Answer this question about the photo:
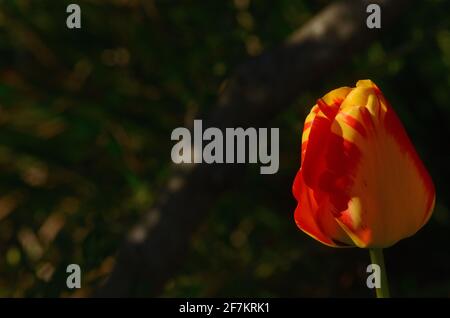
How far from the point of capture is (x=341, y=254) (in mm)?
1913

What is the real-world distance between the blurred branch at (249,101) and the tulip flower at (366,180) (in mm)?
765

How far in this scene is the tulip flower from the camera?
67 centimetres

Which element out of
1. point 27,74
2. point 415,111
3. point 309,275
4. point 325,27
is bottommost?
point 309,275

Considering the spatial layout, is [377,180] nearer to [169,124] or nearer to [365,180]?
[365,180]

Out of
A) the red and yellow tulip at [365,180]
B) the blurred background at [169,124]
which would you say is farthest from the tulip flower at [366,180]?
the blurred background at [169,124]

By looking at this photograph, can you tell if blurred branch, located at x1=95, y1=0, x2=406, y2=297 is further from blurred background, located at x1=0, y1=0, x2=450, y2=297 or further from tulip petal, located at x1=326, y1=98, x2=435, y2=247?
tulip petal, located at x1=326, y1=98, x2=435, y2=247

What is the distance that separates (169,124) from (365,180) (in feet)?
4.42

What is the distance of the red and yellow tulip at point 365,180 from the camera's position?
67 cm

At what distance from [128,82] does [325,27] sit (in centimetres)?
69

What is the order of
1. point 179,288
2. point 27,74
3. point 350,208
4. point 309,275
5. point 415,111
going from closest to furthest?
point 350,208 < point 179,288 < point 309,275 < point 415,111 < point 27,74

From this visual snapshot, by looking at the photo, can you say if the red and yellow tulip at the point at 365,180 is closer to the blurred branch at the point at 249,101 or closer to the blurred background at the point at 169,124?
the blurred branch at the point at 249,101

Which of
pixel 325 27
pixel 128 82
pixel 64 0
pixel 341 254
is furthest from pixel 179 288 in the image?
pixel 64 0

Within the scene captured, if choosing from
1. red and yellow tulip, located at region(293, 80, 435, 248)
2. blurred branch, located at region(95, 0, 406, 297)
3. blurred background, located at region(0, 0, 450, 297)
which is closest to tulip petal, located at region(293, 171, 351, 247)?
red and yellow tulip, located at region(293, 80, 435, 248)

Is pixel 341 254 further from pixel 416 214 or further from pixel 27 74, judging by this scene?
pixel 416 214
